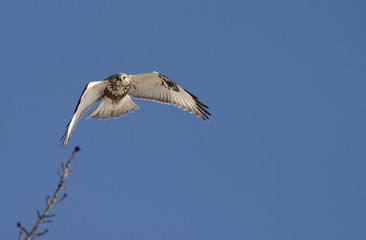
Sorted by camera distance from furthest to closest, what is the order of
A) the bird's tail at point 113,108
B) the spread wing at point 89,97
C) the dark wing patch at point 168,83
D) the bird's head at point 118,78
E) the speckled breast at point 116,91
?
the dark wing patch at point 168,83
the bird's tail at point 113,108
the speckled breast at point 116,91
the bird's head at point 118,78
the spread wing at point 89,97

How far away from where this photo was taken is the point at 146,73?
12.1 m

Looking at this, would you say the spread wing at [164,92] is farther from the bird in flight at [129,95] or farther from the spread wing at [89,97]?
the spread wing at [89,97]

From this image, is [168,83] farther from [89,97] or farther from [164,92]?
[89,97]

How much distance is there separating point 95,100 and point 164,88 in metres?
1.66

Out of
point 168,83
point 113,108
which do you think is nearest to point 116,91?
point 113,108

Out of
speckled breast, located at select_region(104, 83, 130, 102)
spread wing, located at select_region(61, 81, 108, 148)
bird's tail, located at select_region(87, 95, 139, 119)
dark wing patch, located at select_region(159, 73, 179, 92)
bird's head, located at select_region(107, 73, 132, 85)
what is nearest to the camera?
spread wing, located at select_region(61, 81, 108, 148)

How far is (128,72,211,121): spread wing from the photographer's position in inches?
488

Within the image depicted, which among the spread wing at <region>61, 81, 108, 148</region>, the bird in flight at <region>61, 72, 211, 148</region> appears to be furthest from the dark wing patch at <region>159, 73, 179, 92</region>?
the spread wing at <region>61, 81, 108, 148</region>

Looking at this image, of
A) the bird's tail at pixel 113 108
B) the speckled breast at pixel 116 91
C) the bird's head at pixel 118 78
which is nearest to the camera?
the bird's head at pixel 118 78

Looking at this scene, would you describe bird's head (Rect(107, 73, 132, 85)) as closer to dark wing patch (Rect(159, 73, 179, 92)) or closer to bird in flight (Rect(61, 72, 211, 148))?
bird in flight (Rect(61, 72, 211, 148))

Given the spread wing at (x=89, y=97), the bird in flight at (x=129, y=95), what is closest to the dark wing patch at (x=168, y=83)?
the bird in flight at (x=129, y=95)

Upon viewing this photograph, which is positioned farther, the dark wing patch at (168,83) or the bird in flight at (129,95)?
the dark wing patch at (168,83)

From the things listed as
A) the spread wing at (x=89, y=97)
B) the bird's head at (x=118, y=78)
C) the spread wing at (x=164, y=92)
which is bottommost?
the spread wing at (x=89, y=97)

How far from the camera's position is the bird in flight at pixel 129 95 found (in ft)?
38.9
